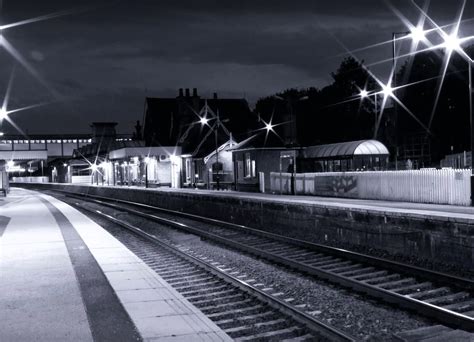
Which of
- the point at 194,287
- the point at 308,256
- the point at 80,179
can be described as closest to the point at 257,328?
the point at 194,287

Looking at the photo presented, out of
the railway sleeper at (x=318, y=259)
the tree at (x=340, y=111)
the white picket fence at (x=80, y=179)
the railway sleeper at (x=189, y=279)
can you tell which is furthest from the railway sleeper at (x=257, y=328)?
the white picket fence at (x=80, y=179)

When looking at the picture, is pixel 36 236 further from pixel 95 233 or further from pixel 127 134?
pixel 127 134

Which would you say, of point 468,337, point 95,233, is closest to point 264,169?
point 95,233

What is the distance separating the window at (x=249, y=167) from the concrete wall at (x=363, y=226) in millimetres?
8111

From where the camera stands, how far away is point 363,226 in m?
16.0

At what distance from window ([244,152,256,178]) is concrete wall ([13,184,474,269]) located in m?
8.11

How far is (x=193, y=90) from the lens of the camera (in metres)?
68.7

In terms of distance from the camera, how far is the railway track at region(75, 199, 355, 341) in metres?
7.25

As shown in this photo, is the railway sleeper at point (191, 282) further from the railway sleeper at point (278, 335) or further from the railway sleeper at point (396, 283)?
the railway sleeper at point (278, 335)

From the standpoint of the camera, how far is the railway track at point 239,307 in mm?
7253

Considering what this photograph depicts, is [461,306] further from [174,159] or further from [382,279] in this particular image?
[174,159]

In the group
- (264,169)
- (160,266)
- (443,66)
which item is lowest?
(160,266)

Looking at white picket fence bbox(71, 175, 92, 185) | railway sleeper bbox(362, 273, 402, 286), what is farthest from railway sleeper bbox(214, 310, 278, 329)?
white picket fence bbox(71, 175, 92, 185)

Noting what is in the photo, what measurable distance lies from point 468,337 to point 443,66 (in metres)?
42.6
